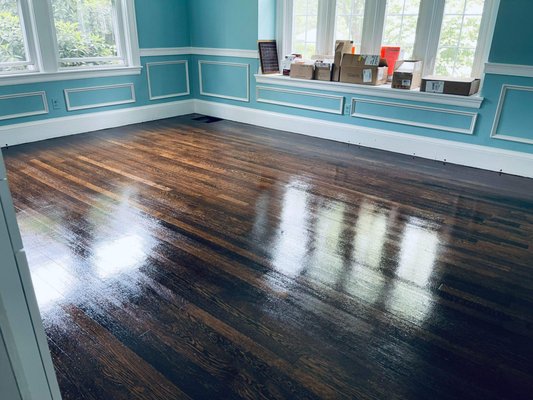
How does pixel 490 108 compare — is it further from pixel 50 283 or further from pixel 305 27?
pixel 50 283

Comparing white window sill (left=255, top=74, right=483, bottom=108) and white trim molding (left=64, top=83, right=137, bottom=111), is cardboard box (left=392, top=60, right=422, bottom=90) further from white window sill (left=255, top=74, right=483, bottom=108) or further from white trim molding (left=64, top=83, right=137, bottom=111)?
white trim molding (left=64, top=83, right=137, bottom=111)

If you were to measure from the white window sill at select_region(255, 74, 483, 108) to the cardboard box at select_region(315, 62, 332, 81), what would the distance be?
Answer: 0.06 m

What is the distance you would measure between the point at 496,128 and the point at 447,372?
3.08 meters

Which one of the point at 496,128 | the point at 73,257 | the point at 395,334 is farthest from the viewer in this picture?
the point at 496,128

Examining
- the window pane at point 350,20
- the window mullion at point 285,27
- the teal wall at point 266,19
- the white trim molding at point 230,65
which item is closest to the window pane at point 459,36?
the window pane at point 350,20

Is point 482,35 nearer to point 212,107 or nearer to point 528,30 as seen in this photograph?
point 528,30

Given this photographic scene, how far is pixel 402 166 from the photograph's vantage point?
4.25 meters

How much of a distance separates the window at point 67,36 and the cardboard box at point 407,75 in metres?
3.48

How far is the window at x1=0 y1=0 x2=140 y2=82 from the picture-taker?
4.55 m

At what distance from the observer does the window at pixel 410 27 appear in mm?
4086

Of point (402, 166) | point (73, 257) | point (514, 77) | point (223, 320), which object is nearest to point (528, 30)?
point (514, 77)

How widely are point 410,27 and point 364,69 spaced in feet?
2.07

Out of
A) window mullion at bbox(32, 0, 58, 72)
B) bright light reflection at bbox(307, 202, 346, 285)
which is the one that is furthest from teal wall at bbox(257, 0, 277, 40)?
bright light reflection at bbox(307, 202, 346, 285)

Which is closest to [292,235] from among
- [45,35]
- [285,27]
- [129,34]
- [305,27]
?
[305,27]
